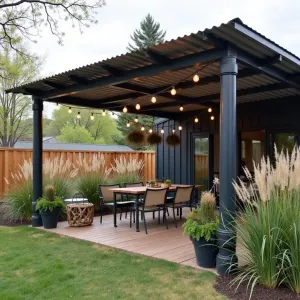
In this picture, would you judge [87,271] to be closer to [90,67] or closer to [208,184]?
[90,67]

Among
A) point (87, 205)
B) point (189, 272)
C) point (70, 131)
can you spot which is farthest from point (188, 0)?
point (70, 131)

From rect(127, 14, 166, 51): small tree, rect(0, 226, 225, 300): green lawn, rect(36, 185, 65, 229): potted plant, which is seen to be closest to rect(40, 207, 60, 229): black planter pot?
rect(36, 185, 65, 229): potted plant

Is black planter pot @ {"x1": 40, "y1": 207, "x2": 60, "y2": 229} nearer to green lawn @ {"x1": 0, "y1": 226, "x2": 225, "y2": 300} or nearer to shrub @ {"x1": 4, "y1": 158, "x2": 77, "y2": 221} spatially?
shrub @ {"x1": 4, "y1": 158, "x2": 77, "y2": 221}

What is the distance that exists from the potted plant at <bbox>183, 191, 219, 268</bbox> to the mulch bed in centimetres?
51

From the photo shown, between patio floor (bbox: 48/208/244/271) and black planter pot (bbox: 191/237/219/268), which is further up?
black planter pot (bbox: 191/237/219/268)

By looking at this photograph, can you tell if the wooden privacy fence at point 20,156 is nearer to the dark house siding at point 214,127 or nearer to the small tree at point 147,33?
the dark house siding at point 214,127

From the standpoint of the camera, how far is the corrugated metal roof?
137 inches

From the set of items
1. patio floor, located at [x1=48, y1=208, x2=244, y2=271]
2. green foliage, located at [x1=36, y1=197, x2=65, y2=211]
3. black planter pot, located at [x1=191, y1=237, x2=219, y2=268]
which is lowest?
patio floor, located at [x1=48, y1=208, x2=244, y2=271]

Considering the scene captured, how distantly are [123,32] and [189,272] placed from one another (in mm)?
23283

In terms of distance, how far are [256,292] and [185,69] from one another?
10.2 feet

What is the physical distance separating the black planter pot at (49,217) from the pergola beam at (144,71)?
218 centimetres

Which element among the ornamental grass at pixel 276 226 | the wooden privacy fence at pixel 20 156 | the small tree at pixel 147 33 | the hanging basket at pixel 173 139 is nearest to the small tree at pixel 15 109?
the small tree at pixel 147 33

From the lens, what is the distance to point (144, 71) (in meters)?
4.64

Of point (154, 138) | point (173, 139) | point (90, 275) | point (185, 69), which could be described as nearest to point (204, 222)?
point (90, 275)
